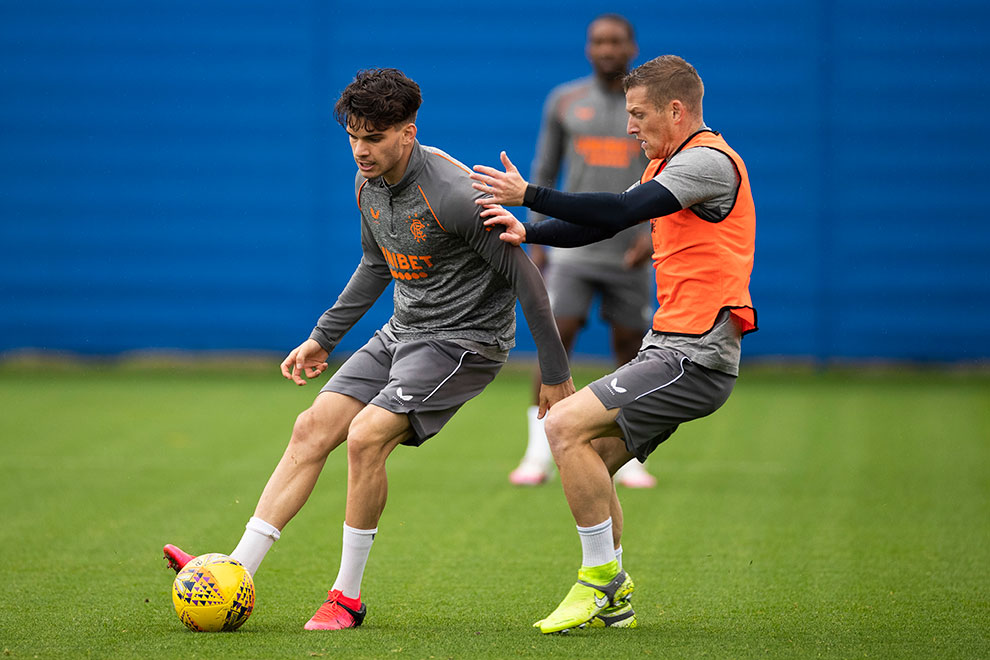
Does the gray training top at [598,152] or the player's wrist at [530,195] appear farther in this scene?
the gray training top at [598,152]

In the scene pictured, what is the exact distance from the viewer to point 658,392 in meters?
4.03

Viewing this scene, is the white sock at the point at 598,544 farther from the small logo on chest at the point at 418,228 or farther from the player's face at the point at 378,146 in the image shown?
the player's face at the point at 378,146

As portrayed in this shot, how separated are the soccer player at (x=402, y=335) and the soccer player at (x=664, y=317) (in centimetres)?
17

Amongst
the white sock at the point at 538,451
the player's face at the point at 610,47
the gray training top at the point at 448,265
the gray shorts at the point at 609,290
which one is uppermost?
the player's face at the point at 610,47

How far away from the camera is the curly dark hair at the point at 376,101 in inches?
161

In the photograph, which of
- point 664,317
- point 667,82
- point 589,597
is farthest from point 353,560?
point 667,82

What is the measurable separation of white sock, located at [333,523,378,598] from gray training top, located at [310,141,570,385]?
0.68 meters

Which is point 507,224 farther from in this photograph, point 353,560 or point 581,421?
point 353,560

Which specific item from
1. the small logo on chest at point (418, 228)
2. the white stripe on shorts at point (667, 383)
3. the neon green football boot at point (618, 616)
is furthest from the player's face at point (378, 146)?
the neon green football boot at point (618, 616)

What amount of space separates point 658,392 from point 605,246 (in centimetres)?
321

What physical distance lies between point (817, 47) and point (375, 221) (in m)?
7.80

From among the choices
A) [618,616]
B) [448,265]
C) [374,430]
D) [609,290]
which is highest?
[448,265]

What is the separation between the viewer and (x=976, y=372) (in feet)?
37.6

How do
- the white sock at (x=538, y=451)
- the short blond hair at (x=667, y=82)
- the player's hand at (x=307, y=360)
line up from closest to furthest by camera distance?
1. the short blond hair at (x=667, y=82)
2. the player's hand at (x=307, y=360)
3. the white sock at (x=538, y=451)
